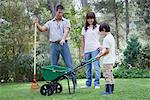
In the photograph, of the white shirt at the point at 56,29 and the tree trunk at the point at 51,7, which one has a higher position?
the tree trunk at the point at 51,7

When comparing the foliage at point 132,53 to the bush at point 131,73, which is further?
the foliage at point 132,53

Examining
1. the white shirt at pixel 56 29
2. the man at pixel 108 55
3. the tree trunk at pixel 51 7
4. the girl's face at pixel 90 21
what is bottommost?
the man at pixel 108 55

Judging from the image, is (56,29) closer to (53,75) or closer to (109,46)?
(53,75)

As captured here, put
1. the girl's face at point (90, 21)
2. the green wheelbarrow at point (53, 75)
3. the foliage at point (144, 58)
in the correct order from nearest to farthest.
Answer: the green wheelbarrow at point (53, 75)
the girl's face at point (90, 21)
the foliage at point (144, 58)

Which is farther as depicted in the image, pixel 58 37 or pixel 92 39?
pixel 92 39

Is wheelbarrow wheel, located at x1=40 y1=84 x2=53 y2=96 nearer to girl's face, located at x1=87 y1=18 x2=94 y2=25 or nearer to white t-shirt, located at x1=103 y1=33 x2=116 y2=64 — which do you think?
white t-shirt, located at x1=103 y1=33 x2=116 y2=64

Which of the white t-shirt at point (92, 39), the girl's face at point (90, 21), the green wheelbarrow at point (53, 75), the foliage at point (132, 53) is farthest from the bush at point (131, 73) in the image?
the green wheelbarrow at point (53, 75)

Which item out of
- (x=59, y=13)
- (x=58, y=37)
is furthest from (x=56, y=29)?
(x=59, y=13)

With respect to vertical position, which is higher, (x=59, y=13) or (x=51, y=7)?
(x=51, y=7)

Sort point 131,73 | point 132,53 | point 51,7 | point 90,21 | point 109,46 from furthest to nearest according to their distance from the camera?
point 51,7, point 132,53, point 131,73, point 90,21, point 109,46

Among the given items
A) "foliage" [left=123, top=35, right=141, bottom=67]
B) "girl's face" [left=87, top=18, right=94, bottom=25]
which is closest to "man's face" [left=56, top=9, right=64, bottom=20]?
"girl's face" [left=87, top=18, right=94, bottom=25]

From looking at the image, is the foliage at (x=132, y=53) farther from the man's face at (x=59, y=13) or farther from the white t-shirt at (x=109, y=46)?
the white t-shirt at (x=109, y=46)

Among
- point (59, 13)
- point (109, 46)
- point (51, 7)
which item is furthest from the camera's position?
point (51, 7)

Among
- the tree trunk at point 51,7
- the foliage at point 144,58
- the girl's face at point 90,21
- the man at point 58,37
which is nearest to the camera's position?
the man at point 58,37
